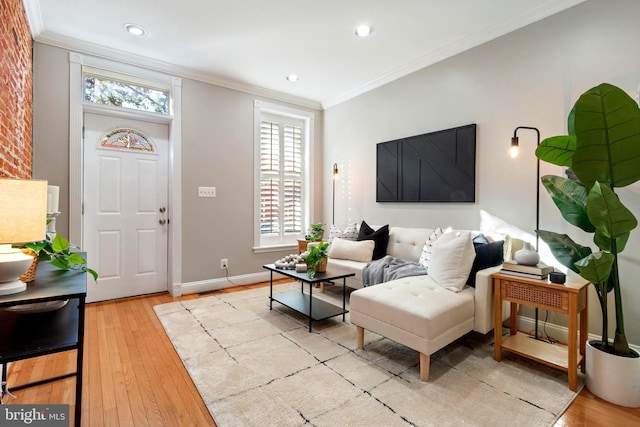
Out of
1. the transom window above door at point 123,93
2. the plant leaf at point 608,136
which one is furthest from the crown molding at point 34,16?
the plant leaf at point 608,136

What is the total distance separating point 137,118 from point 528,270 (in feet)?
13.5

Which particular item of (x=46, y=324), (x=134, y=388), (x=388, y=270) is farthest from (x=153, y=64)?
(x=388, y=270)

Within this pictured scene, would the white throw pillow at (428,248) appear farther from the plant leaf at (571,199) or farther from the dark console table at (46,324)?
the dark console table at (46,324)

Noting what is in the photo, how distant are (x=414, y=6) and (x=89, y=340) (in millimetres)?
3775

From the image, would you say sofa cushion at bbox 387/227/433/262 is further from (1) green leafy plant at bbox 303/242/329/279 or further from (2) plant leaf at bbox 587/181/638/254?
(2) plant leaf at bbox 587/181/638/254

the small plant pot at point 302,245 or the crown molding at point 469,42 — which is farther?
the small plant pot at point 302,245

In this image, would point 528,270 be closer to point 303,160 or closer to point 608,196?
point 608,196

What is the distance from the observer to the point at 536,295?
6.54 ft

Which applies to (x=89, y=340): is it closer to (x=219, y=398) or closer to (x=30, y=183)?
(x=219, y=398)

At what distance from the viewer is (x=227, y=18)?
8.93 feet

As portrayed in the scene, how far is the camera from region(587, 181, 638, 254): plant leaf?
157 cm
